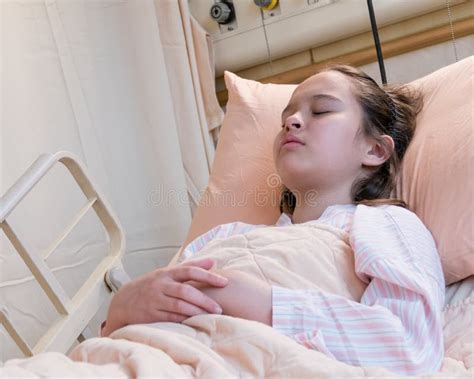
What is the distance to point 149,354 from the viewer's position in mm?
711

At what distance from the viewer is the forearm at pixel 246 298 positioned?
0.91 metres

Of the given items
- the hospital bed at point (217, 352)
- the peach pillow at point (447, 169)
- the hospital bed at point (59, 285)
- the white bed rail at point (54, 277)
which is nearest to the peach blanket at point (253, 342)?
the hospital bed at point (217, 352)

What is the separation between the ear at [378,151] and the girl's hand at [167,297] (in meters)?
0.47

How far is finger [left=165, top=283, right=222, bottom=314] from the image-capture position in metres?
0.91

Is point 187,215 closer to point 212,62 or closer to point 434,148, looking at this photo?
point 212,62

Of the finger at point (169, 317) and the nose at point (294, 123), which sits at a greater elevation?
the nose at point (294, 123)

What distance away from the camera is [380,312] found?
0.88 meters

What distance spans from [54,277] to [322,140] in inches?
24.7

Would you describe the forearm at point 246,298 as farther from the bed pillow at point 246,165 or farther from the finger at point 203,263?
the bed pillow at point 246,165

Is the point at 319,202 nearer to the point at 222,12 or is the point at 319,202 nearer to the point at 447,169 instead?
the point at 447,169

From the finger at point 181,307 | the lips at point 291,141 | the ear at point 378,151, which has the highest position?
the lips at point 291,141

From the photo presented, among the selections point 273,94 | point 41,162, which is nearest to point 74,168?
point 41,162

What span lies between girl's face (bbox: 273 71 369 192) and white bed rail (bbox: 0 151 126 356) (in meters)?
0.44

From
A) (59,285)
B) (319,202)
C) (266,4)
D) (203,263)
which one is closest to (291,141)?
(319,202)
